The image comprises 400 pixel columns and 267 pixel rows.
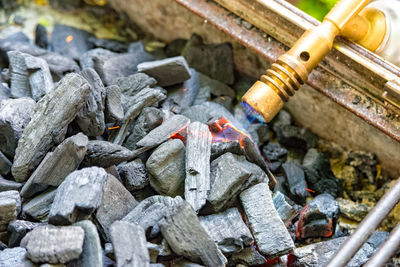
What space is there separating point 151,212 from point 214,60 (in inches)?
42.7

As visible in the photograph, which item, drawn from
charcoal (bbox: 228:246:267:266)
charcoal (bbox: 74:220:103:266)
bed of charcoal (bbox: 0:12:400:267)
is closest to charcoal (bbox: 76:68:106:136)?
bed of charcoal (bbox: 0:12:400:267)

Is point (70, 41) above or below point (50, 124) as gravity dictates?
above

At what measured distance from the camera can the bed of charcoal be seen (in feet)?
4.73

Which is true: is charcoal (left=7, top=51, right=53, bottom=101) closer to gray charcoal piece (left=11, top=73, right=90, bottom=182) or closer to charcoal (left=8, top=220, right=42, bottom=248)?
gray charcoal piece (left=11, top=73, right=90, bottom=182)

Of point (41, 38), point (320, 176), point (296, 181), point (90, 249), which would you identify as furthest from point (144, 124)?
point (41, 38)

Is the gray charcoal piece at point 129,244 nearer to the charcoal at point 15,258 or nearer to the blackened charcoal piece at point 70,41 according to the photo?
the charcoal at point 15,258

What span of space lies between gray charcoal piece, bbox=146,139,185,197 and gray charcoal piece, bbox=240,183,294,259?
0.87 feet

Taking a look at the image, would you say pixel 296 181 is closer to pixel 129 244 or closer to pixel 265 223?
pixel 265 223

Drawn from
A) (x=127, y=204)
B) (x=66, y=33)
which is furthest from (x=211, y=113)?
(x=66, y=33)

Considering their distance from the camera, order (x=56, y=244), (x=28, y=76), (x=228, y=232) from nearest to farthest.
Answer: (x=56, y=244)
(x=228, y=232)
(x=28, y=76)

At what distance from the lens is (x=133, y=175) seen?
5.57 feet

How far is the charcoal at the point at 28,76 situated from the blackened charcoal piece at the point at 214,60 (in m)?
0.78

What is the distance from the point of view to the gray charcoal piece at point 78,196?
1396mm

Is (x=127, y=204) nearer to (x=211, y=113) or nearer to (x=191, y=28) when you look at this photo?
(x=211, y=113)
